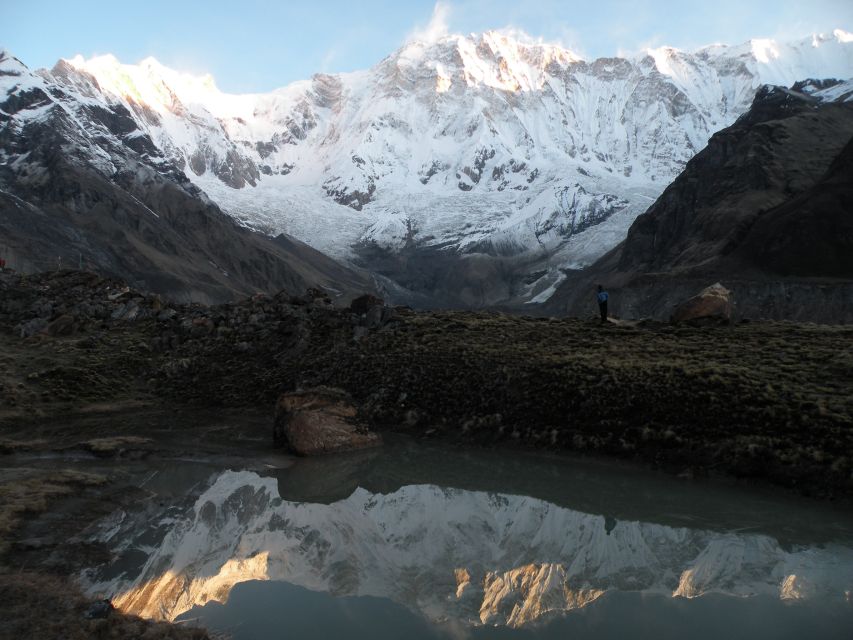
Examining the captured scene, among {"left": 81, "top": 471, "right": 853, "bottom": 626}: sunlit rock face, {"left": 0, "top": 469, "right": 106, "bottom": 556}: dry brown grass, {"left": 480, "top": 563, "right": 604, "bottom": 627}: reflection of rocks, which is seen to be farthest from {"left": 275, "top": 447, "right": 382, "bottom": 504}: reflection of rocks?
{"left": 480, "top": 563, "right": 604, "bottom": 627}: reflection of rocks

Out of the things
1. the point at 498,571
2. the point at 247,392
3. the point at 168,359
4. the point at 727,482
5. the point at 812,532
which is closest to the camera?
the point at 498,571

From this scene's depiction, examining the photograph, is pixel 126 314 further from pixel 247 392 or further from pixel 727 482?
pixel 727 482

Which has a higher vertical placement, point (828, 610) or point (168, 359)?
point (168, 359)

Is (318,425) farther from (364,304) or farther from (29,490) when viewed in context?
(364,304)

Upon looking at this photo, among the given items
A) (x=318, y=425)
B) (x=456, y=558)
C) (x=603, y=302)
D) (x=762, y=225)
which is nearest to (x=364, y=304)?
(x=603, y=302)

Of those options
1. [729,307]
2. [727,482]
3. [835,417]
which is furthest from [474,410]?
[729,307]

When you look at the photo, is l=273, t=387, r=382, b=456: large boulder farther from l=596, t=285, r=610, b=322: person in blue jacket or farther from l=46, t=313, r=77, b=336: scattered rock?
l=46, t=313, r=77, b=336: scattered rock
